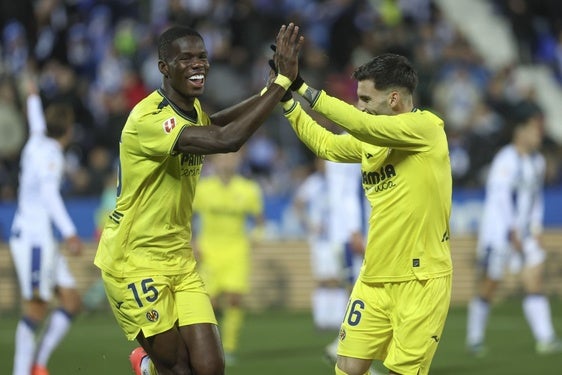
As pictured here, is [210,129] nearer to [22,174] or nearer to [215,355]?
[215,355]

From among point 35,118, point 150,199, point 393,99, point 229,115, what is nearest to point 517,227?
point 35,118

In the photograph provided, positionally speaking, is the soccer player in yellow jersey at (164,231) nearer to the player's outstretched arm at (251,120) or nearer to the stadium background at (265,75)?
the player's outstretched arm at (251,120)

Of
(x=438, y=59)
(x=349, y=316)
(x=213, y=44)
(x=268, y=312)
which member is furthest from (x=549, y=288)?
(x=349, y=316)

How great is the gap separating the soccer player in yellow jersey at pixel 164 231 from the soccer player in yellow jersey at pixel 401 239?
2.03 ft

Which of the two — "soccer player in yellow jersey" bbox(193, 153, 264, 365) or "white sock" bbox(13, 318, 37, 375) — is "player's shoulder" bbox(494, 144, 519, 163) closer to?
"soccer player in yellow jersey" bbox(193, 153, 264, 365)

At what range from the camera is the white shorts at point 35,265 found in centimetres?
1128

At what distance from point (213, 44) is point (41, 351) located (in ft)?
36.9

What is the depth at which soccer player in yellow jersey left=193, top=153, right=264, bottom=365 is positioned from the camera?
1483cm

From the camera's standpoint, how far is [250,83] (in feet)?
70.9

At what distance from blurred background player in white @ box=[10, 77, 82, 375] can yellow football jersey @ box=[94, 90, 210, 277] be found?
3.35 meters

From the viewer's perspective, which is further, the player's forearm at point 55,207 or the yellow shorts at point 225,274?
the yellow shorts at point 225,274

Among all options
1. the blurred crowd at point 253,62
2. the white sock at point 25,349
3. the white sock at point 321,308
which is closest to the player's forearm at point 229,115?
the white sock at point 25,349

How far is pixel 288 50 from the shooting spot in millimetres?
7410

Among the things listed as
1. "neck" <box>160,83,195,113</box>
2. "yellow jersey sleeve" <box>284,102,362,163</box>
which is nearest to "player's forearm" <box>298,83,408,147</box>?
"yellow jersey sleeve" <box>284,102,362,163</box>
